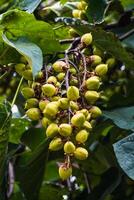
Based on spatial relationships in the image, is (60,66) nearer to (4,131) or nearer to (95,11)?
(4,131)

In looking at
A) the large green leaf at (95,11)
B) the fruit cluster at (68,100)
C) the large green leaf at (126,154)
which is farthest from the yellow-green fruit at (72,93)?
the large green leaf at (95,11)

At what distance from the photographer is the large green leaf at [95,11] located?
114 cm

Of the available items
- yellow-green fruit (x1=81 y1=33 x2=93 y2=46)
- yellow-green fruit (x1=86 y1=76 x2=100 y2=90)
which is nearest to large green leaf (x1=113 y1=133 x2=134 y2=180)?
yellow-green fruit (x1=86 y1=76 x2=100 y2=90)

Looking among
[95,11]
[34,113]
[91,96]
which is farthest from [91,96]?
[95,11]

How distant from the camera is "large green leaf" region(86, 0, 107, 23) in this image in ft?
3.76

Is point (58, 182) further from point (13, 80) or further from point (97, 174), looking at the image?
point (13, 80)

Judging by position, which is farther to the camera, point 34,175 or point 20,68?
point 34,175

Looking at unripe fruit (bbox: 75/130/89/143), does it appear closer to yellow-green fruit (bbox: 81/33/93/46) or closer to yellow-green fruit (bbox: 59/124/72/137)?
yellow-green fruit (bbox: 59/124/72/137)

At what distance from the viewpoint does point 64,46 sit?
3.59ft

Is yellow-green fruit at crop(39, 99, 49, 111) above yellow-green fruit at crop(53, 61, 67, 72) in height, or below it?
below

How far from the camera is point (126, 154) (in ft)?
2.79

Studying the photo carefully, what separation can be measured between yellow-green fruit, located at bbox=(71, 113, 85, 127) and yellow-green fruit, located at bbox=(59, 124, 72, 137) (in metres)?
0.01

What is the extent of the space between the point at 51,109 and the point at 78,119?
2.0 inches

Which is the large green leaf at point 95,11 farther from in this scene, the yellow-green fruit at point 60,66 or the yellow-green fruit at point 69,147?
the yellow-green fruit at point 69,147
